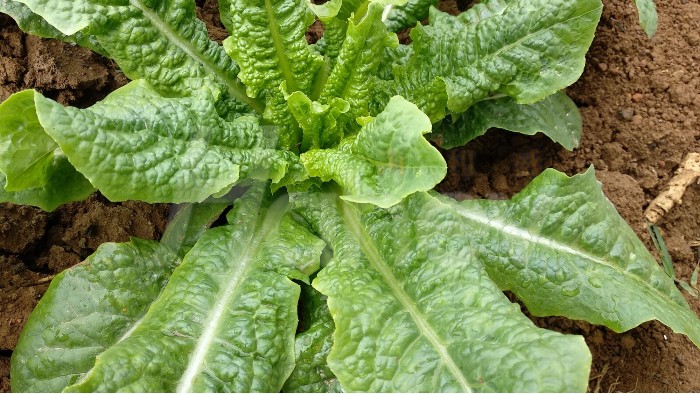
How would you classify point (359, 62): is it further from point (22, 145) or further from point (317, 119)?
point (22, 145)

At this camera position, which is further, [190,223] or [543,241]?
→ [190,223]

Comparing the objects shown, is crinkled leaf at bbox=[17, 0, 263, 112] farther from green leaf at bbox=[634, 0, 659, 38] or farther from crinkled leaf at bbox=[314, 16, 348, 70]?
green leaf at bbox=[634, 0, 659, 38]

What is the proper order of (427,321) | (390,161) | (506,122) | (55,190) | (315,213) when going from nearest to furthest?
(427,321) < (390,161) < (55,190) < (315,213) < (506,122)

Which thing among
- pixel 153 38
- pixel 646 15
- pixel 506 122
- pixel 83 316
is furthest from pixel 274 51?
pixel 646 15

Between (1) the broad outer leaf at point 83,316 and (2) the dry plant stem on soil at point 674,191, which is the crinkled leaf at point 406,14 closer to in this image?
(2) the dry plant stem on soil at point 674,191

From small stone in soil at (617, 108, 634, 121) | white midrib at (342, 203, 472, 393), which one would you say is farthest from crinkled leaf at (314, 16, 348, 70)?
small stone in soil at (617, 108, 634, 121)

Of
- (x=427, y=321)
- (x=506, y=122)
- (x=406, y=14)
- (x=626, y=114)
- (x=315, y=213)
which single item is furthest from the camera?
(x=626, y=114)
